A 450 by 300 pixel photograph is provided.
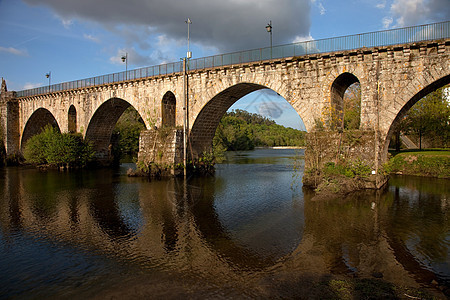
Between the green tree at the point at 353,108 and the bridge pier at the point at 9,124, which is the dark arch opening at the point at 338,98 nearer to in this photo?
the green tree at the point at 353,108

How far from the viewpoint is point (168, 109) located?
2433 centimetres

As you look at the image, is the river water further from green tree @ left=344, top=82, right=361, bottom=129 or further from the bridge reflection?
green tree @ left=344, top=82, right=361, bottom=129

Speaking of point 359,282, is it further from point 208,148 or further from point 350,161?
point 208,148

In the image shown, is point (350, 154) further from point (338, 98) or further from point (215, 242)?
point (215, 242)

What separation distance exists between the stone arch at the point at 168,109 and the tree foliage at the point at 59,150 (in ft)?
32.2

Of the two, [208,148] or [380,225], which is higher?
[208,148]

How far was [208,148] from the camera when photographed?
2466 centimetres

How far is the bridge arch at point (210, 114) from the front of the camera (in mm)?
21258

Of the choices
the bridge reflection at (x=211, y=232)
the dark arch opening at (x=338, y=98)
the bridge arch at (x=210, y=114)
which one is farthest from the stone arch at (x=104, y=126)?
the dark arch opening at (x=338, y=98)

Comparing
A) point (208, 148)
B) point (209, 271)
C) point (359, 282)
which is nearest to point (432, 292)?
point (359, 282)

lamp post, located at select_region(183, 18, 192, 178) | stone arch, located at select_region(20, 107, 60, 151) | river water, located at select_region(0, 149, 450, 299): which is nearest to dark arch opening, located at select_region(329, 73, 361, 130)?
river water, located at select_region(0, 149, 450, 299)

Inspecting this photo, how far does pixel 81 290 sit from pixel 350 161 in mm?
12864

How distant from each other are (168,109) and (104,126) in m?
10.2

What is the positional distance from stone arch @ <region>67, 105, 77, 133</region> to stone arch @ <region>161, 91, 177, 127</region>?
501 inches
